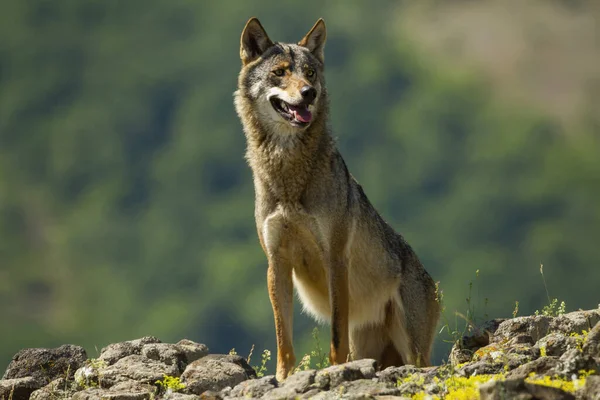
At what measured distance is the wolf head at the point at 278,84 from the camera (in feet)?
39.4

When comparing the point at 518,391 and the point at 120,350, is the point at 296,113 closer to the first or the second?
the point at 120,350

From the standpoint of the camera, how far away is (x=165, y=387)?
10031 mm

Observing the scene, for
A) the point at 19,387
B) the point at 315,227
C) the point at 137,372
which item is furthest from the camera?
the point at 315,227

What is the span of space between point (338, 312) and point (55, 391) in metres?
3.12

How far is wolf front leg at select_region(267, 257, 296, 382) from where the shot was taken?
11.8 meters

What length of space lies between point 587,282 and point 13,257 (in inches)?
3779

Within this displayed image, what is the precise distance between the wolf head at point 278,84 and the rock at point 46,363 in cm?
325

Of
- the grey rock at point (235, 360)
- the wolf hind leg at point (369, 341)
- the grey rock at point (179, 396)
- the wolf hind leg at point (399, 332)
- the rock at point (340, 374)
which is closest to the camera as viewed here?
the rock at point (340, 374)

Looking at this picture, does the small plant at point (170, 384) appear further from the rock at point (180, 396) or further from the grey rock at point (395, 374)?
the grey rock at point (395, 374)

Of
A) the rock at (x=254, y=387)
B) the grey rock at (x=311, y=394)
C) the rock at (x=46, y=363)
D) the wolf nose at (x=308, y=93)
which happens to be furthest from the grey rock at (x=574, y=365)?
the rock at (x=46, y=363)

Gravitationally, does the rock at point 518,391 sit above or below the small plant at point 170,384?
below

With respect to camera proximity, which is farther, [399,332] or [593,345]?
[399,332]

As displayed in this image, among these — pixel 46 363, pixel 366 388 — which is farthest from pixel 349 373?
pixel 46 363

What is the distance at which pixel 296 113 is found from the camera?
12.0 meters
